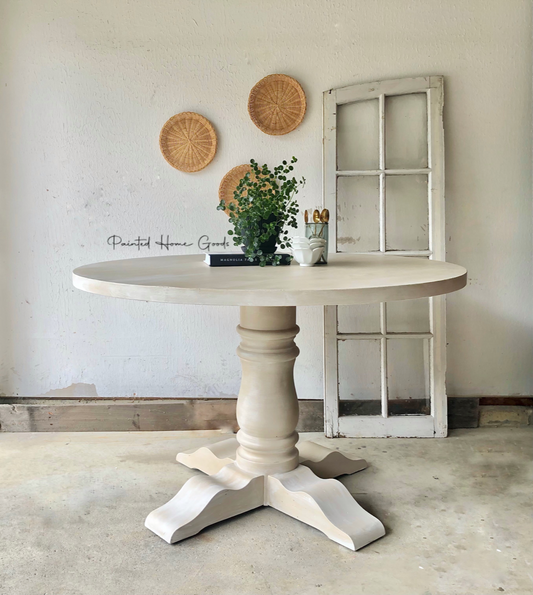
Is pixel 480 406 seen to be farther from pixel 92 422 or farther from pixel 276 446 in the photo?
pixel 92 422

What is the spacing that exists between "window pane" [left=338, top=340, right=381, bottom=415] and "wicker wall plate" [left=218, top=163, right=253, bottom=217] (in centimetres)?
93

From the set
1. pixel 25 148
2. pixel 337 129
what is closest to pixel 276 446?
pixel 337 129

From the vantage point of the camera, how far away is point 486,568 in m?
1.76

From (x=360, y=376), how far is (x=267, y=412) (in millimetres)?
1028

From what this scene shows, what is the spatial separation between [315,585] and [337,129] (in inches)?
81.8

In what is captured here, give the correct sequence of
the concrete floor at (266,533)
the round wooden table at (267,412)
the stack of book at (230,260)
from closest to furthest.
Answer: the concrete floor at (266,533), the round wooden table at (267,412), the stack of book at (230,260)

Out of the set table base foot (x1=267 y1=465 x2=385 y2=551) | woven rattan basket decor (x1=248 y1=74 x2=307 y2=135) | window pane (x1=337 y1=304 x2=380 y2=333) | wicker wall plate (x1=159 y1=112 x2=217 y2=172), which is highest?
woven rattan basket decor (x1=248 y1=74 x2=307 y2=135)

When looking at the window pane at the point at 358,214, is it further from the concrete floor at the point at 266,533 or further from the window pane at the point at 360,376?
the concrete floor at the point at 266,533

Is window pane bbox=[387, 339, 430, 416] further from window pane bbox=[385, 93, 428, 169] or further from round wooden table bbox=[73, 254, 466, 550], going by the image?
window pane bbox=[385, 93, 428, 169]

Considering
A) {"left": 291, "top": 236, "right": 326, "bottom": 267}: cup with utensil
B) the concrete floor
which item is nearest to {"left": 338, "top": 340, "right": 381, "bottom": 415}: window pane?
the concrete floor

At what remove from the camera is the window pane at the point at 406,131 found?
2.91 meters

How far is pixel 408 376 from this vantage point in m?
3.01

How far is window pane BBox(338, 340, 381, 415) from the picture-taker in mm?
3008

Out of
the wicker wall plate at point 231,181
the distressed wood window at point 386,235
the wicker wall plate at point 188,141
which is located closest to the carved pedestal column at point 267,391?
the distressed wood window at point 386,235
